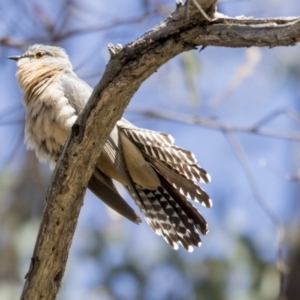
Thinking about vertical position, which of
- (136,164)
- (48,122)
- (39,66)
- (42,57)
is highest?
(42,57)

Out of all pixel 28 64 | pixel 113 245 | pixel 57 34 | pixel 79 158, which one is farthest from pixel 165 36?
pixel 113 245

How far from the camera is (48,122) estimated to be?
4164mm

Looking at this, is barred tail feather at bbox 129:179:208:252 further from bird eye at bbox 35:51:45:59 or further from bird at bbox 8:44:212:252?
bird eye at bbox 35:51:45:59

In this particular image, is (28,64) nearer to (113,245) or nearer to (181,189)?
(181,189)

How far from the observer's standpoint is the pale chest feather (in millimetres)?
4133

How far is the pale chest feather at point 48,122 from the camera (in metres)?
4.13

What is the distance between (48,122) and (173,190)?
34.4 inches

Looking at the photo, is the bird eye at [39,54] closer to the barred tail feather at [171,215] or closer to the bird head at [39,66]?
the bird head at [39,66]

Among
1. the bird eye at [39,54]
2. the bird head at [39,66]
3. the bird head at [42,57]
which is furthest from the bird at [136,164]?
the bird eye at [39,54]

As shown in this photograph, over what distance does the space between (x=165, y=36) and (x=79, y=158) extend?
691mm

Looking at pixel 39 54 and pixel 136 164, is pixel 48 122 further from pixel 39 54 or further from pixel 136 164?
pixel 39 54

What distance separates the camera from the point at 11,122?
16.7 ft

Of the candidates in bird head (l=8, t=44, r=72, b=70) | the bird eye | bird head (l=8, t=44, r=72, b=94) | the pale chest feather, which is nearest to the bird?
the pale chest feather

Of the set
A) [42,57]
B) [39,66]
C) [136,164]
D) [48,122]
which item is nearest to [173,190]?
[136,164]
